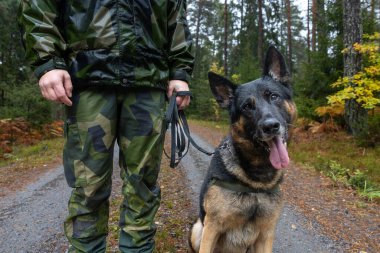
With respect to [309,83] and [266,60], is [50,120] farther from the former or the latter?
[266,60]

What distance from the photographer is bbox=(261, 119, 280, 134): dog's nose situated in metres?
2.69

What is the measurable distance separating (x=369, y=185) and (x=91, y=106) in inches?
223

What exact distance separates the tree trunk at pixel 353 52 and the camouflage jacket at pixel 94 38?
28.2ft

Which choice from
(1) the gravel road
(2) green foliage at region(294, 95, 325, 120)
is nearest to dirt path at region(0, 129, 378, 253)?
(1) the gravel road

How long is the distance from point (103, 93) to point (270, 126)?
4.49 feet

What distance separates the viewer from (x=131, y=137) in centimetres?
232

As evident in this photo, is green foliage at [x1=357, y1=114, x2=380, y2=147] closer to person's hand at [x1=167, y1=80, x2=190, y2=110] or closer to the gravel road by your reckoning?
the gravel road

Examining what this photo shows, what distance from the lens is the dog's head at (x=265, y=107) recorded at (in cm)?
282

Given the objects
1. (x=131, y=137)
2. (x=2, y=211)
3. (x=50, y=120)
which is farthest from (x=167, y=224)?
(x=50, y=120)

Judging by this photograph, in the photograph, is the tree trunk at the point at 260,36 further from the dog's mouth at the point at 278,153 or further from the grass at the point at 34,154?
the dog's mouth at the point at 278,153

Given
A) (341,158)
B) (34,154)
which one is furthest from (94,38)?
(34,154)

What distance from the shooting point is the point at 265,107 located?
295cm

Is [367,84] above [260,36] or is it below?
below

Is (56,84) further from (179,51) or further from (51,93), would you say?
(179,51)
